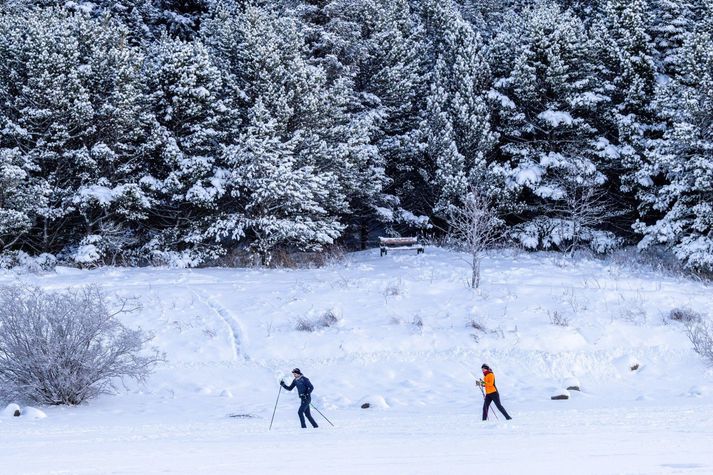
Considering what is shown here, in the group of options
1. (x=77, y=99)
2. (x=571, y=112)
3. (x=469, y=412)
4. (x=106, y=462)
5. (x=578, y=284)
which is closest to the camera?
(x=106, y=462)

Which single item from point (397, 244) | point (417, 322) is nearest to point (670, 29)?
point (397, 244)

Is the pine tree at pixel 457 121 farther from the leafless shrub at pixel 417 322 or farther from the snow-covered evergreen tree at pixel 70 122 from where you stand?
the snow-covered evergreen tree at pixel 70 122

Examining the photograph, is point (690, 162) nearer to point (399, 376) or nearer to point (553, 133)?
point (553, 133)

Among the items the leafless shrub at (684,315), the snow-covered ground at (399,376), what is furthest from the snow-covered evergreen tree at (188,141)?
the leafless shrub at (684,315)

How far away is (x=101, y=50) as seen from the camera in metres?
31.6

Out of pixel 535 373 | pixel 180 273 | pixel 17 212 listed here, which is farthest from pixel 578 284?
pixel 17 212

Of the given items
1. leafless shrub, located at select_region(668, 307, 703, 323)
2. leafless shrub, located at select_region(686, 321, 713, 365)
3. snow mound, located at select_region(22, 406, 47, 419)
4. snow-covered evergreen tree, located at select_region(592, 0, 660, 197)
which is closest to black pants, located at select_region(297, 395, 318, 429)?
snow mound, located at select_region(22, 406, 47, 419)

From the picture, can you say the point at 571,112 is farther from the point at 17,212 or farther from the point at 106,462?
the point at 106,462

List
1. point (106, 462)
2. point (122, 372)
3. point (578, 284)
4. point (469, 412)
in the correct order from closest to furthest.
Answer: point (106, 462) → point (469, 412) → point (122, 372) → point (578, 284)

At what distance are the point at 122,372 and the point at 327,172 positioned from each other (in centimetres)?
1688

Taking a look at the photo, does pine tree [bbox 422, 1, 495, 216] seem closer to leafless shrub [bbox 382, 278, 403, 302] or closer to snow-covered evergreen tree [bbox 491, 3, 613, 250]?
snow-covered evergreen tree [bbox 491, 3, 613, 250]

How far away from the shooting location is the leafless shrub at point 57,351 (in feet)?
54.6

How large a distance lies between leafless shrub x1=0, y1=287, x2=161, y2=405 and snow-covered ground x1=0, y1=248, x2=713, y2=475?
2.06 feet

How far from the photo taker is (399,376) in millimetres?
19172
